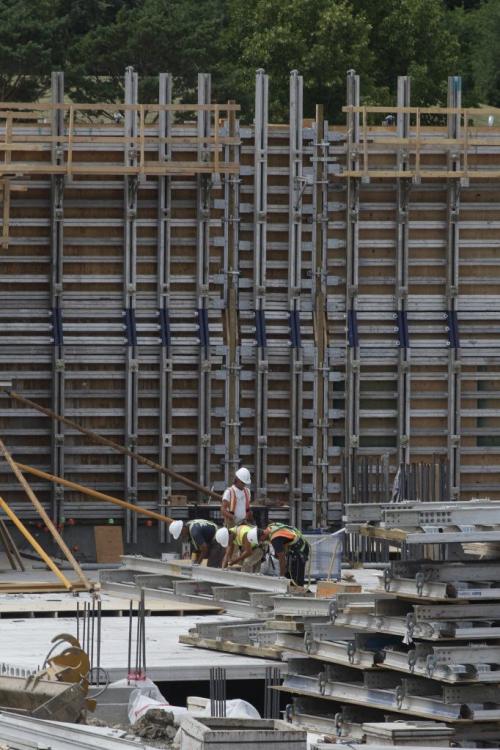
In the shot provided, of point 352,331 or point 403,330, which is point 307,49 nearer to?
point 403,330

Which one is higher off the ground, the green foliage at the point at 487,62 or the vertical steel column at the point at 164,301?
the green foliage at the point at 487,62

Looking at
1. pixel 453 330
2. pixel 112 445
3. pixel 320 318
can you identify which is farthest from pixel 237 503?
pixel 453 330

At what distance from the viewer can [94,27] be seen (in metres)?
86.1

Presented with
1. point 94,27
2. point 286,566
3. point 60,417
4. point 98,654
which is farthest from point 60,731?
point 94,27

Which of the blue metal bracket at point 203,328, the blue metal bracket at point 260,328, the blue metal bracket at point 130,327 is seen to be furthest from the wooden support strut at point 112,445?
the blue metal bracket at point 260,328

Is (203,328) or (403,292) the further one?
(403,292)

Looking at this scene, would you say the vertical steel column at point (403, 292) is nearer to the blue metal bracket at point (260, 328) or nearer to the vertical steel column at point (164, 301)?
the blue metal bracket at point (260, 328)

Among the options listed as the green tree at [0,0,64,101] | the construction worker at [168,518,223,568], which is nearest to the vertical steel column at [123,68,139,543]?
the construction worker at [168,518,223,568]

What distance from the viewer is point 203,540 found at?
35.7 m

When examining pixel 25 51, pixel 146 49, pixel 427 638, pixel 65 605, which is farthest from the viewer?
pixel 146 49

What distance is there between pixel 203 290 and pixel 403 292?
3901 millimetres

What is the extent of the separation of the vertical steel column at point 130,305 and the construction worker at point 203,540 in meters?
5.88

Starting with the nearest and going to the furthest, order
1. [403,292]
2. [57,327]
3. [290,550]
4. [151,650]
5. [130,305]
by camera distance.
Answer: [151,650] < [290,550] < [57,327] < [130,305] < [403,292]

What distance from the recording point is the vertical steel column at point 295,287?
42.5 m
